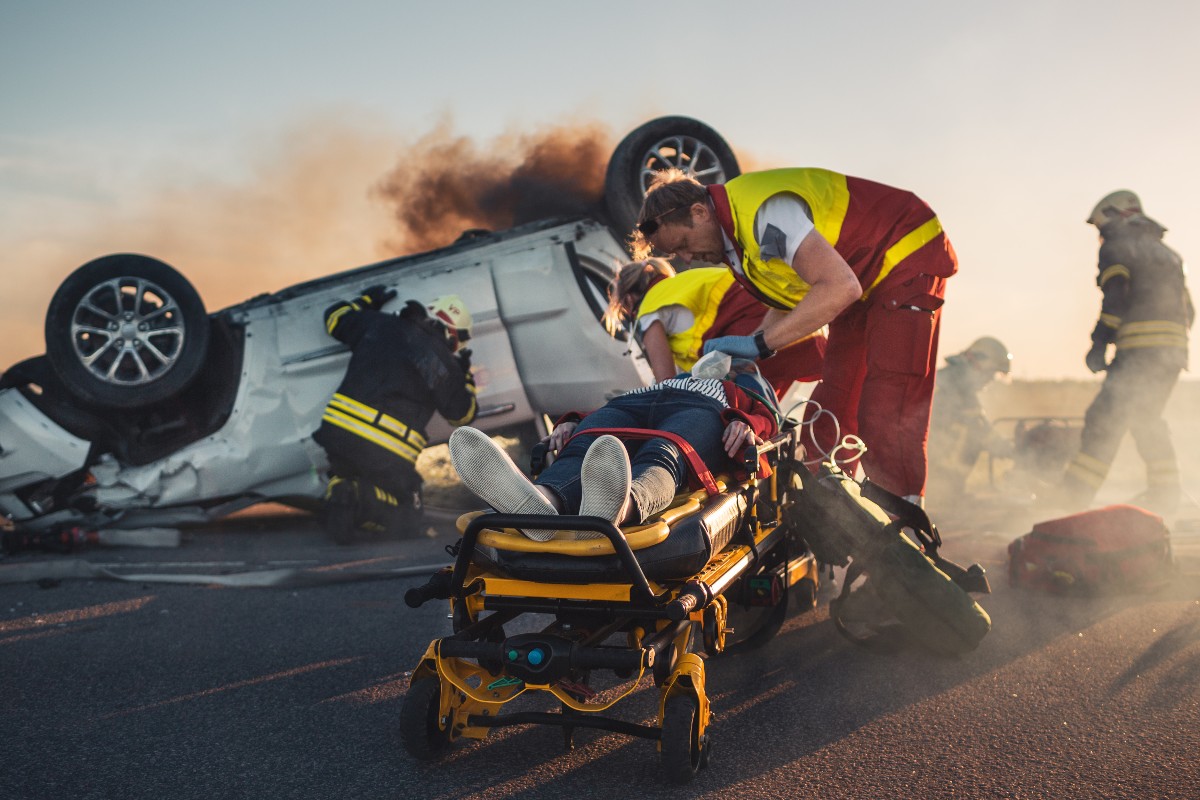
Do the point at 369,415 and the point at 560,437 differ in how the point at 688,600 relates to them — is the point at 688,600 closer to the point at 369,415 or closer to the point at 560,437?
the point at 560,437

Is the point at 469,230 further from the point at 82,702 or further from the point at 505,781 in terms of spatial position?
the point at 505,781

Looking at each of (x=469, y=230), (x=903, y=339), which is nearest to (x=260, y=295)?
(x=469, y=230)

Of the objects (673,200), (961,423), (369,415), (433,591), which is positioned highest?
(673,200)

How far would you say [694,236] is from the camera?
3.39m

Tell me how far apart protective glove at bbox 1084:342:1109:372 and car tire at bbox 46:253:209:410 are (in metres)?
6.08

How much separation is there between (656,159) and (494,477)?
4899mm

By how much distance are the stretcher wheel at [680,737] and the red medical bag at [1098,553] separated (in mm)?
2542

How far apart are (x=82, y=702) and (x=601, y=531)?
1.85m

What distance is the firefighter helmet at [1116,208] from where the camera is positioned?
6.58m

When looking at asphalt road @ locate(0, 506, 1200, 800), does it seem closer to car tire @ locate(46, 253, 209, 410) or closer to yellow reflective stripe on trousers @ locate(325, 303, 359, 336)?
car tire @ locate(46, 253, 209, 410)

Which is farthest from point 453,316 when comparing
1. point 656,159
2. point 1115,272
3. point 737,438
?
→ point 1115,272

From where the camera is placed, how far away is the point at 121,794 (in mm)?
2109

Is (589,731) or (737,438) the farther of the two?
(737,438)

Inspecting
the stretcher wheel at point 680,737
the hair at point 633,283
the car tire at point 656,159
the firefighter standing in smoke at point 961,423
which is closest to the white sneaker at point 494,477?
the stretcher wheel at point 680,737
